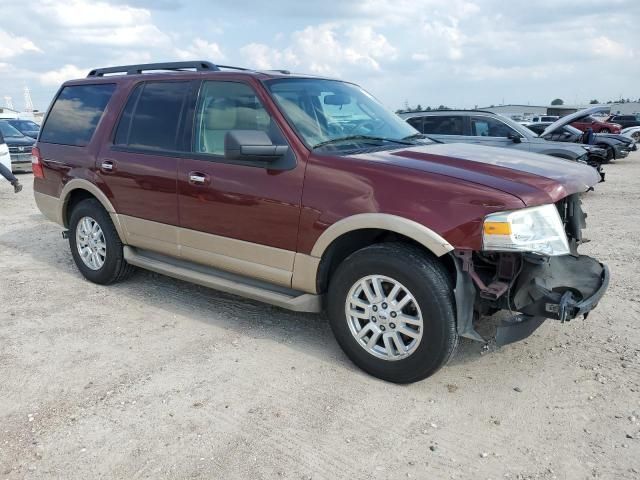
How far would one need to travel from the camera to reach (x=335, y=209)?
3459mm

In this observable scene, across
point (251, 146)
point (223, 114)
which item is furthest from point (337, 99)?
point (251, 146)

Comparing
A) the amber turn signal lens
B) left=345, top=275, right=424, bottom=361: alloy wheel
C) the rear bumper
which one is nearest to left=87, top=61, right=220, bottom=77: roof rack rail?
left=345, top=275, right=424, bottom=361: alloy wheel

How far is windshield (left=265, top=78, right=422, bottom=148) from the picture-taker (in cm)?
386

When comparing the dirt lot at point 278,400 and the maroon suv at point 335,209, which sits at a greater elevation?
the maroon suv at point 335,209

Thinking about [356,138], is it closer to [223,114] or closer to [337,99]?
[337,99]

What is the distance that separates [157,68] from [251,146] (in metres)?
2.01

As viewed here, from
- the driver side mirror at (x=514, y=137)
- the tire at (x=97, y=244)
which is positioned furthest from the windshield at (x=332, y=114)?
the driver side mirror at (x=514, y=137)

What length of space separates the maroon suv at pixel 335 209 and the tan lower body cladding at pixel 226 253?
0.04 ft

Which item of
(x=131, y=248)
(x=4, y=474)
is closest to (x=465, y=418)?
(x=4, y=474)

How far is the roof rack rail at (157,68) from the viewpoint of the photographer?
448cm

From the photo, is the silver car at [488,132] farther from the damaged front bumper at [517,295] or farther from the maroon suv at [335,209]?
the damaged front bumper at [517,295]

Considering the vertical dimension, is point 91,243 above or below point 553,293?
below

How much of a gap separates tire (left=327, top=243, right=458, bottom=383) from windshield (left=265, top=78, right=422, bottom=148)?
0.96m

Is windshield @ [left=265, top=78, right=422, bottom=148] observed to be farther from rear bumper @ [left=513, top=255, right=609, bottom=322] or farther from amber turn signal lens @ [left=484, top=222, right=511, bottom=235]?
rear bumper @ [left=513, top=255, right=609, bottom=322]
